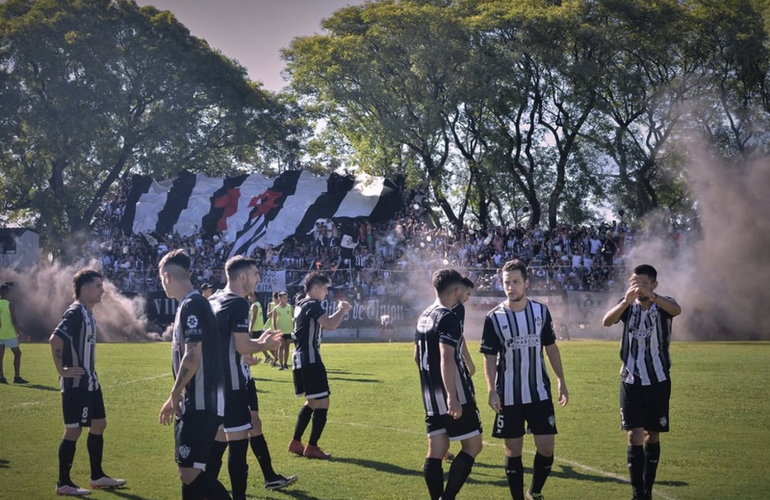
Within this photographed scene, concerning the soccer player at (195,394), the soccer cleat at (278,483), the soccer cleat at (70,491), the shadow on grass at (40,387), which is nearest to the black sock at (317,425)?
the soccer cleat at (278,483)

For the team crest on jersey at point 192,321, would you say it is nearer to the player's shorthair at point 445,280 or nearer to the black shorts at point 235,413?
the black shorts at point 235,413

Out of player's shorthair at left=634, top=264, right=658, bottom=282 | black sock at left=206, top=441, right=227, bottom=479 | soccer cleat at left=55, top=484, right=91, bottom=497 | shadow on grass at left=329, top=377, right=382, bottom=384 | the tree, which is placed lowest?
soccer cleat at left=55, top=484, right=91, bottom=497

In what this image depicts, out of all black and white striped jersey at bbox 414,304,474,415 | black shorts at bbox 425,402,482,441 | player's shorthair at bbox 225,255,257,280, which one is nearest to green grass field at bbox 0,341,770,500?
black shorts at bbox 425,402,482,441

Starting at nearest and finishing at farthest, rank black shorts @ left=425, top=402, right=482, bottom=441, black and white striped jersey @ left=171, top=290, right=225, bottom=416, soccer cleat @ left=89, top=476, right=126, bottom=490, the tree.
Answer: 1. black and white striped jersey @ left=171, top=290, right=225, bottom=416
2. black shorts @ left=425, top=402, right=482, bottom=441
3. soccer cleat @ left=89, top=476, right=126, bottom=490
4. the tree

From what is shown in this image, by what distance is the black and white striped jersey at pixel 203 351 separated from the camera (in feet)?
21.7

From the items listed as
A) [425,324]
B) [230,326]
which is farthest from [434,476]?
[230,326]

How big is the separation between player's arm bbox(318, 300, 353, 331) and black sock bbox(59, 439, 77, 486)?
3044mm

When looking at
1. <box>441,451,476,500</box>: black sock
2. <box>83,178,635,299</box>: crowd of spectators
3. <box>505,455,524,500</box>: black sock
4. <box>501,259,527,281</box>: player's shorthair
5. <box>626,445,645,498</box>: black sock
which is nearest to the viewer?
<box>441,451,476,500</box>: black sock

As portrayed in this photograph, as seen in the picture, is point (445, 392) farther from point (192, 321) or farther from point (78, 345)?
point (78, 345)

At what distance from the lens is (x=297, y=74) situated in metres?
49.9

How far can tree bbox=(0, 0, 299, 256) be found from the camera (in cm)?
4781

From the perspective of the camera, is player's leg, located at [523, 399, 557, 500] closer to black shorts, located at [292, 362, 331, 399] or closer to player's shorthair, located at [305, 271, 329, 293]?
black shorts, located at [292, 362, 331, 399]

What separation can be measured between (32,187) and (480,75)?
91.4 ft

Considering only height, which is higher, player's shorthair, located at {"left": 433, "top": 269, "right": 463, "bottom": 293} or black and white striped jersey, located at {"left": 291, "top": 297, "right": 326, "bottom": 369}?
player's shorthair, located at {"left": 433, "top": 269, "right": 463, "bottom": 293}
